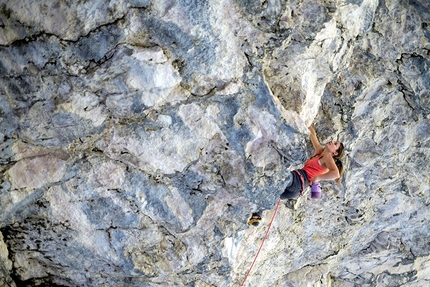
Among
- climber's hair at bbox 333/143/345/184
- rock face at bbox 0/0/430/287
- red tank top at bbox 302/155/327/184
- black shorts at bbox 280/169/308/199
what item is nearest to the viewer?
rock face at bbox 0/0/430/287

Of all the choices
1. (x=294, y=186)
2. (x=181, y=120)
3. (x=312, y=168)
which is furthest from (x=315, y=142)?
(x=181, y=120)

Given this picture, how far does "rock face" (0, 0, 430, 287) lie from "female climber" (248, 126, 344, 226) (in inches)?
6.8

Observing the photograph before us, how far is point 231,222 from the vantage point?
5.29 meters

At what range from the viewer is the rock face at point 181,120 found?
13.8ft

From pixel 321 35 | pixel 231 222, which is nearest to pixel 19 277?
pixel 231 222

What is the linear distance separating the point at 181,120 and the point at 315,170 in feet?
6.15

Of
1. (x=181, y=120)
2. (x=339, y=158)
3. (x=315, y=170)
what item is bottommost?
(x=339, y=158)

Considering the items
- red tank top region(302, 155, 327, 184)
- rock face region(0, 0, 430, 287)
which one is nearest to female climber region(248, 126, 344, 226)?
red tank top region(302, 155, 327, 184)

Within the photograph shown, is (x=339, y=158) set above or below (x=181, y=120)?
below

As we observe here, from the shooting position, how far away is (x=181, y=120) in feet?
15.0

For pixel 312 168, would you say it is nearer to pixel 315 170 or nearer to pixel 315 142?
pixel 315 170

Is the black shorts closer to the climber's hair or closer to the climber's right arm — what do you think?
the climber's right arm

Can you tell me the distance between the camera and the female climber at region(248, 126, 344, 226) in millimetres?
5316

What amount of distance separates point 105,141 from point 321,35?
95.5 inches
